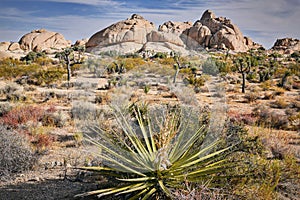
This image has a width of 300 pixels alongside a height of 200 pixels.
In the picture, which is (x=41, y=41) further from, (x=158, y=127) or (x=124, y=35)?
(x=158, y=127)

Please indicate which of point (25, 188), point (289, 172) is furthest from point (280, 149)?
point (25, 188)

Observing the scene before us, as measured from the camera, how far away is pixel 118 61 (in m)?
19.1

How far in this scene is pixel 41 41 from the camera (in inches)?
2287

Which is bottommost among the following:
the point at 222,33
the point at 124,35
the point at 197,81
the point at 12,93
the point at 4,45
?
the point at 12,93

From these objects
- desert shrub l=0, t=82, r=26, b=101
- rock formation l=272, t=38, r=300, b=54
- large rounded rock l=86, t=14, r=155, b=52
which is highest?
rock formation l=272, t=38, r=300, b=54

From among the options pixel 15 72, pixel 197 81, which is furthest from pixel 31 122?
pixel 15 72

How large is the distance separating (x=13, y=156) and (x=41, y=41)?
2183 inches

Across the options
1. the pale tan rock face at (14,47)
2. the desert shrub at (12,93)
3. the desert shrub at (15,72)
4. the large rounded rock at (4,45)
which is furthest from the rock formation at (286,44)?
the desert shrub at (12,93)

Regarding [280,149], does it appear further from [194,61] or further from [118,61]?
[118,61]

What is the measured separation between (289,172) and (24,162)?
5320 millimetres

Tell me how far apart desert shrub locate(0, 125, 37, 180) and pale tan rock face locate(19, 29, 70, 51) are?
51999mm

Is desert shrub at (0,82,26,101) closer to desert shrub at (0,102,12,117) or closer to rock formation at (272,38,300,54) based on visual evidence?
desert shrub at (0,102,12,117)

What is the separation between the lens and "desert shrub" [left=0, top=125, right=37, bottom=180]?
6.40 metres

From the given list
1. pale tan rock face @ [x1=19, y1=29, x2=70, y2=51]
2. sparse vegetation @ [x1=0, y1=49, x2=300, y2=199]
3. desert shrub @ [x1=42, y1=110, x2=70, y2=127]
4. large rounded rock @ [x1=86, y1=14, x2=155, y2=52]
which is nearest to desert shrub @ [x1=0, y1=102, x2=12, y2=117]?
sparse vegetation @ [x1=0, y1=49, x2=300, y2=199]
